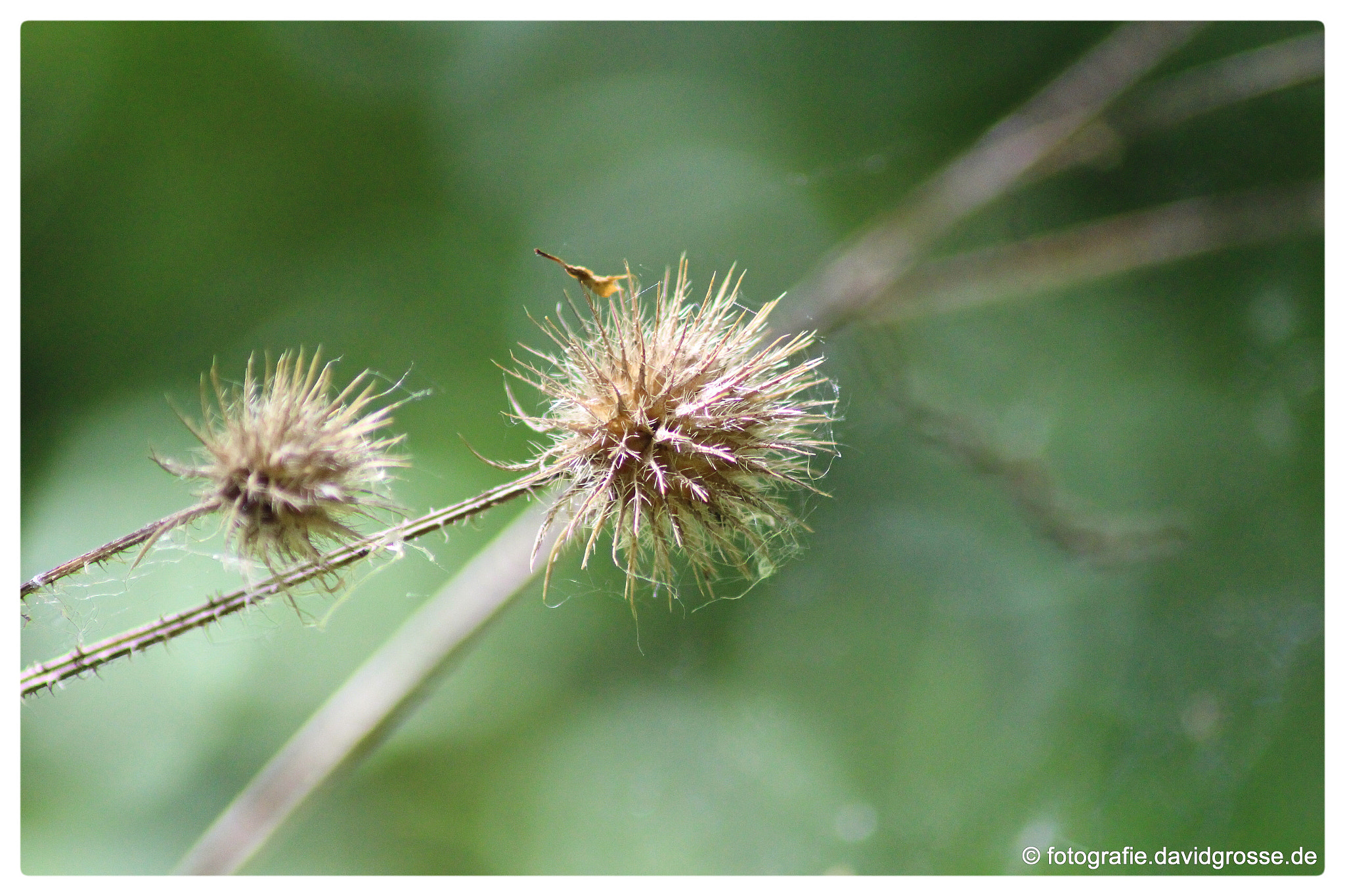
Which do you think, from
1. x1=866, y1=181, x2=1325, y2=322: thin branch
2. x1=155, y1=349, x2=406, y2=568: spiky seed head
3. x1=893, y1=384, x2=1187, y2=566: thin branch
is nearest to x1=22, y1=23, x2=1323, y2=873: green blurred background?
x1=893, y1=384, x2=1187, y2=566: thin branch

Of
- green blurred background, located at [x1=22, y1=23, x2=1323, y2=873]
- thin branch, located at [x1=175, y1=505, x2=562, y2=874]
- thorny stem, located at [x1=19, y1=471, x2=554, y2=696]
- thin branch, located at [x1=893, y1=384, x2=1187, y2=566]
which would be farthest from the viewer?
green blurred background, located at [x1=22, y1=23, x2=1323, y2=873]

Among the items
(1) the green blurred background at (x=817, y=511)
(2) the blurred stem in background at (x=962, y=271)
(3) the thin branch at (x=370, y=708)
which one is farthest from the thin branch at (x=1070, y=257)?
(3) the thin branch at (x=370, y=708)

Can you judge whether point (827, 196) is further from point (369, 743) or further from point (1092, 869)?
point (369, 743)

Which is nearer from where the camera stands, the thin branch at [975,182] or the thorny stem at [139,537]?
the thorny stem at [139,537]

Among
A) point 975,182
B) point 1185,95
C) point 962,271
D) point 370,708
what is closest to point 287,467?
point 370,708

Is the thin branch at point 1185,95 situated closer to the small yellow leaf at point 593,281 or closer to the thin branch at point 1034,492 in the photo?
the thin branch at point 1034,492

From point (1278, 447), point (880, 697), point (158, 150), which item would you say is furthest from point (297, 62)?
point (1278, 447)

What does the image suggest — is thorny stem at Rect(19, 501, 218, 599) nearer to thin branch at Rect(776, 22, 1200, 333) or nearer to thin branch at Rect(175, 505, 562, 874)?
thin branch at Rect(175, 505, 562, 874)
